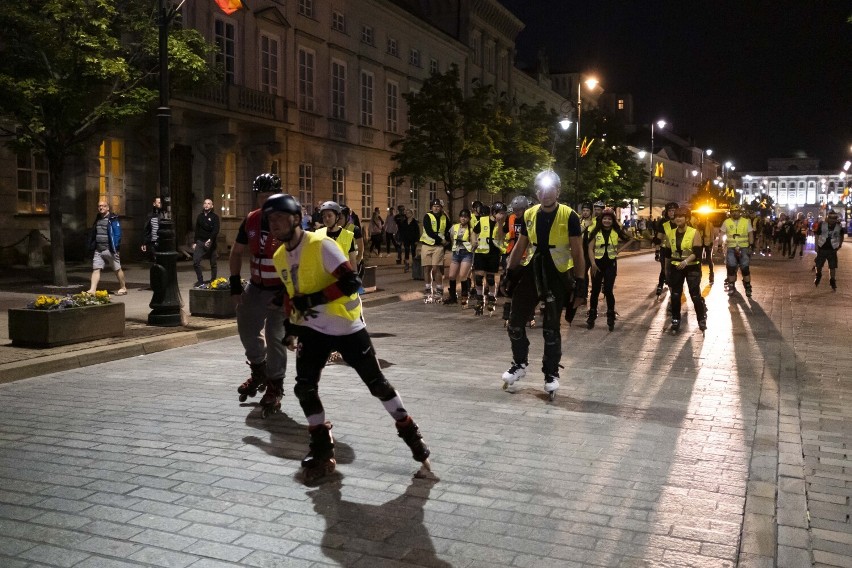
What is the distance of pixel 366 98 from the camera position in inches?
1437

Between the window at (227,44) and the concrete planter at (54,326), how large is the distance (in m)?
18.4

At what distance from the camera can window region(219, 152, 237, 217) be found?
27.9 m

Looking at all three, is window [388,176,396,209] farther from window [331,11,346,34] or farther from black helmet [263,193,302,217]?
black helmet [263,193,302,217]

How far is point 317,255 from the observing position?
16.1 ft

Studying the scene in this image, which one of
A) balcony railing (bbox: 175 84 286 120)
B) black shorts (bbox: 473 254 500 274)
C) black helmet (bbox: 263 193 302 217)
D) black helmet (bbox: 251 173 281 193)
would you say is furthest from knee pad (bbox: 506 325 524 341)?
balcony railing (bbox: 175 84 286 120)

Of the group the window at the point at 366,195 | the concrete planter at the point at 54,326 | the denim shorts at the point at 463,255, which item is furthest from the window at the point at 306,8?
the concrete planter at the point at 54,326

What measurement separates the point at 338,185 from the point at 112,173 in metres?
12.4

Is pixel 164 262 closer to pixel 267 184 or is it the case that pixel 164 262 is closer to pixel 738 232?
pixel 267 184

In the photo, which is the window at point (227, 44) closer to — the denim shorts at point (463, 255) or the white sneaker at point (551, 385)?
the denim shorts at point (463, 255)

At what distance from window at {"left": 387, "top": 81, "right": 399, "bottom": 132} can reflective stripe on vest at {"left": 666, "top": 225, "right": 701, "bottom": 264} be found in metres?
27.4

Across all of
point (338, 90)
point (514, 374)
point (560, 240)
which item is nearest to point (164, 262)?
point (514, 374)

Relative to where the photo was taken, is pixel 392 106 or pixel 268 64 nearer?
pixel 268 64

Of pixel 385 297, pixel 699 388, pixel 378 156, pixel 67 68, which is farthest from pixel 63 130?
pixel 378 156

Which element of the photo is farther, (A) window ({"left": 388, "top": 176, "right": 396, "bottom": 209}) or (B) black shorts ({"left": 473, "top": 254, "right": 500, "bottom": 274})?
(A) window ({"left": 388, "top": 176, "right": 396, "bottom": 209})
